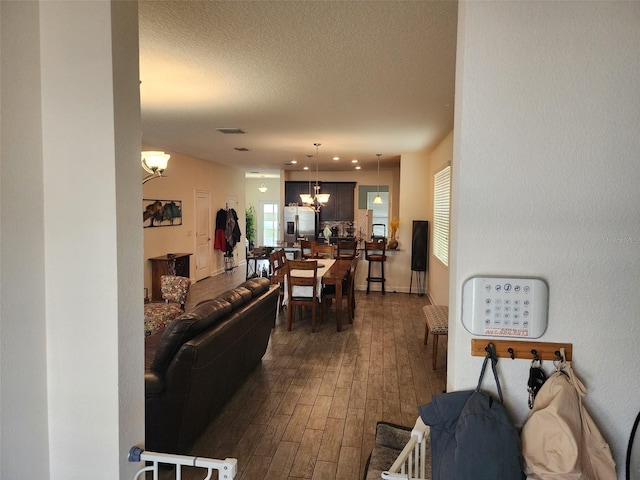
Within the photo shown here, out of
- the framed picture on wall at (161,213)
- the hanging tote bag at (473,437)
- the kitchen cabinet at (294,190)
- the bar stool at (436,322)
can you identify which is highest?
the kitchen cabinet at (294,190)

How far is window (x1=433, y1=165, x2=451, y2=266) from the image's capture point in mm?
5863

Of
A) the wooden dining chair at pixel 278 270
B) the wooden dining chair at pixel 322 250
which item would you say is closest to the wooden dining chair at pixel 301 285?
the wooden dining chair at pixel 278 270

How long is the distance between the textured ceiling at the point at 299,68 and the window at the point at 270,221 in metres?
9.23

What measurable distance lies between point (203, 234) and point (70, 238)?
8.09 meters

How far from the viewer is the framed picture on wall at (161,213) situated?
6.89m

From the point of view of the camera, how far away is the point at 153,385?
7.70 ft

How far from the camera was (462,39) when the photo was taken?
120cm

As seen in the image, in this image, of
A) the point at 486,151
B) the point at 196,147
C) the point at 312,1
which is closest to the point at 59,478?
the point at 486,151

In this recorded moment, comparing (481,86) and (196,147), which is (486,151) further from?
(196,147)

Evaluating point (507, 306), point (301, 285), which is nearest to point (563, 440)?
point (507, 306)

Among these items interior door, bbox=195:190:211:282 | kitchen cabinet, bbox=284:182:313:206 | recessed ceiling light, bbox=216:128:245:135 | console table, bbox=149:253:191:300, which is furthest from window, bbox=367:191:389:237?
recessed ceiling light, bbox=216:128:245:135

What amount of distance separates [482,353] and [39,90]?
1566mm

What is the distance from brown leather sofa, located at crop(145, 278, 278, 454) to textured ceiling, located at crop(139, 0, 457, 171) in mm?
1689

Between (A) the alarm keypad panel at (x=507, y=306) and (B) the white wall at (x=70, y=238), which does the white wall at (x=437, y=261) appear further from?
(B) the white wall at (x=70, y=238)
